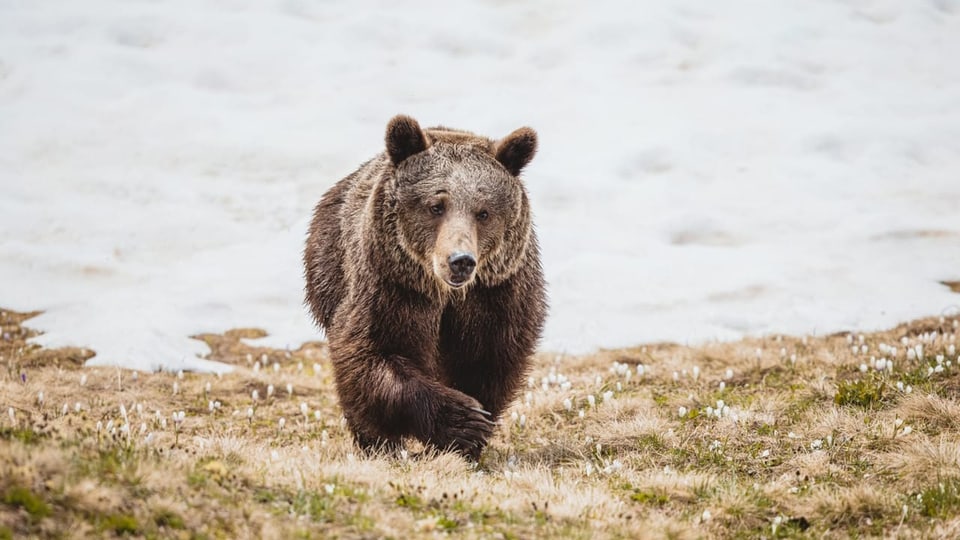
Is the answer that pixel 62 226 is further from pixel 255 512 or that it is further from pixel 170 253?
pixel 255 512

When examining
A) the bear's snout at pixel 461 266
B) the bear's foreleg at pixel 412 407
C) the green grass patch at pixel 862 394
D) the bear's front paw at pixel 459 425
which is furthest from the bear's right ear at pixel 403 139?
the green grass patch at pixel 862 394

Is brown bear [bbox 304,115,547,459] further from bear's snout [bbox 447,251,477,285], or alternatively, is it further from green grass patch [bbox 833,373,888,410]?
green grass patch [bbox 833,373,888,410]

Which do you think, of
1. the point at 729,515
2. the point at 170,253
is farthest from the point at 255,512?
the point at 170,253

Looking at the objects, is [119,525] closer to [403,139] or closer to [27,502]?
[27,502]

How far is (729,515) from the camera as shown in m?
5.42

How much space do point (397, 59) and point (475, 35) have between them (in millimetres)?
2800

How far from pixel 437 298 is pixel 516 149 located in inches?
53.5

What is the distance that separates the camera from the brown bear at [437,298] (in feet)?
21.9

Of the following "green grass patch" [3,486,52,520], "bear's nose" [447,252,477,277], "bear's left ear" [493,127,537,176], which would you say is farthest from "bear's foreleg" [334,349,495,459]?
"green grass patch" [3,486,52,520]

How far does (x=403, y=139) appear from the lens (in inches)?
273

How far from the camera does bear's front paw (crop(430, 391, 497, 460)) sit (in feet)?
21.9

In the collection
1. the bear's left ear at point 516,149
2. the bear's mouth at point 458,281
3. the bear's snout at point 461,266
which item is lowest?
the bear's mouth at point 458,281

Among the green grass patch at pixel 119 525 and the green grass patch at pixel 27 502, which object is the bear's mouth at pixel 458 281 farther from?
the green grass patch at pixel 27 502

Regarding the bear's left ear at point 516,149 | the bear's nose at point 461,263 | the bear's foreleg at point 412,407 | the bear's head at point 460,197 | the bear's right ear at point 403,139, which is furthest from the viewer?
the bear's left ear at point 516,149
